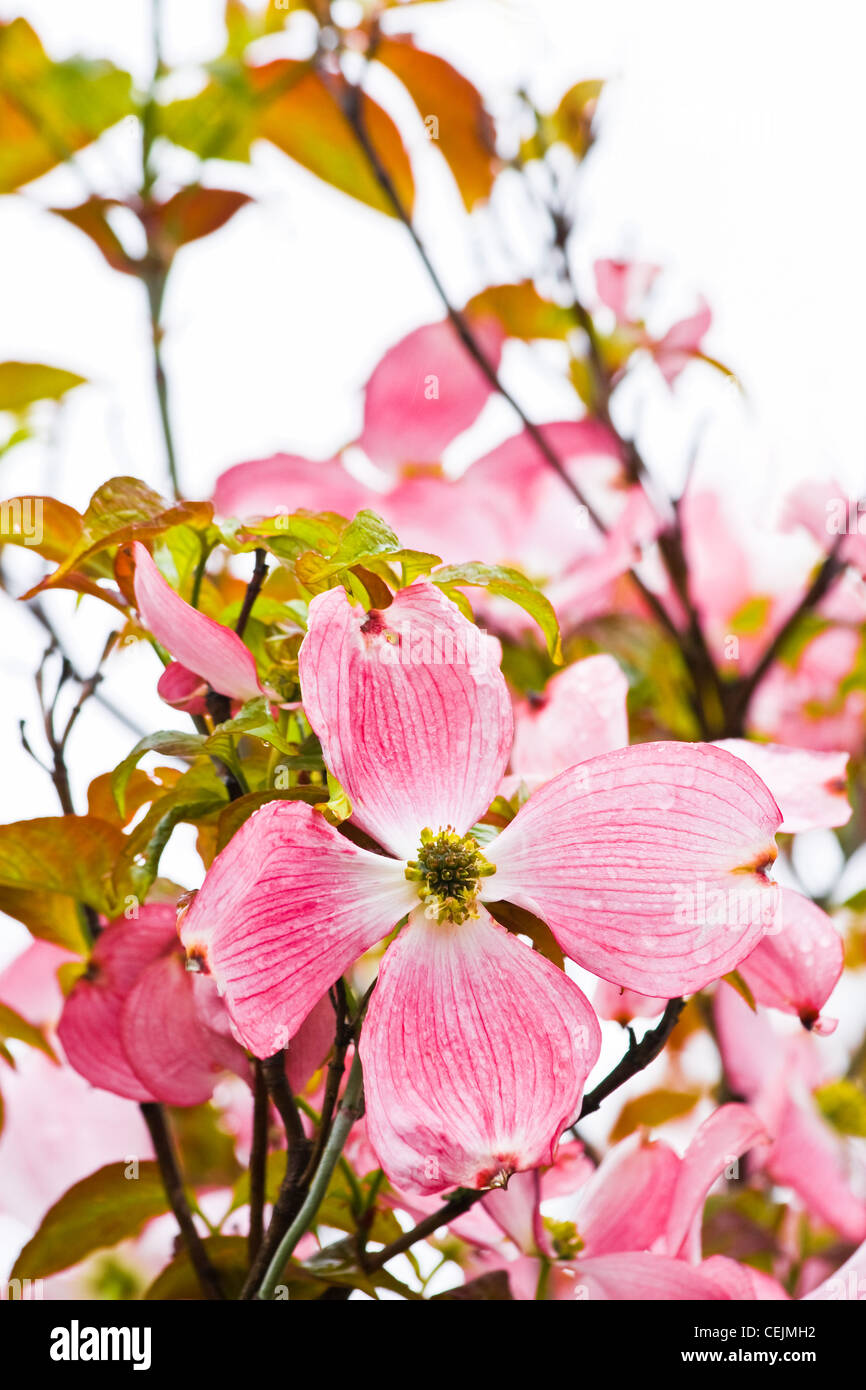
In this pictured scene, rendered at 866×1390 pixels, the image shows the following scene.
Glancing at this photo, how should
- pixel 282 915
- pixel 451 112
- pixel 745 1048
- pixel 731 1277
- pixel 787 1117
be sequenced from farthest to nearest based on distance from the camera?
pixel 451 112
pixel 745 1048
pixel 787 1117
pixel 731 1277
pixel 282 915

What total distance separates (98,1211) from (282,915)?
9.9 inches

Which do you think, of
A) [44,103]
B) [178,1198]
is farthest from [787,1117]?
[44,103]

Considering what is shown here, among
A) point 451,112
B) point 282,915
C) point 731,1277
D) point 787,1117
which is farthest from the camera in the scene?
Result: point 451,112

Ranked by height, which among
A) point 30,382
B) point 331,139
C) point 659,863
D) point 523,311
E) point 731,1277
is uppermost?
point 331,139

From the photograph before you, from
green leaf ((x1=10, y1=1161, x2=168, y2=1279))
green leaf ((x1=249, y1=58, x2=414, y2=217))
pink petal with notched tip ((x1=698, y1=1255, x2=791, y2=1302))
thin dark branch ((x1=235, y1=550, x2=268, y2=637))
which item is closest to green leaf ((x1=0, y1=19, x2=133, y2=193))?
green leaf ((x1=249, y1=58, x2=414, y2=217))

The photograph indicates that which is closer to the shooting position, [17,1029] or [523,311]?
[17,1029]

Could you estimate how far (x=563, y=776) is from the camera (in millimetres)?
338

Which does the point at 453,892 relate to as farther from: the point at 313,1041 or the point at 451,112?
the point at 451,112

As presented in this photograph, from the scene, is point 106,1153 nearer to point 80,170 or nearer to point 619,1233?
point 619,1233

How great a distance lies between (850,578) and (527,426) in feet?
0.86

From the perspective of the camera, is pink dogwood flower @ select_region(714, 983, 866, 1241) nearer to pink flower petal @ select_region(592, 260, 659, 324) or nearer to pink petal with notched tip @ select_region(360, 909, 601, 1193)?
pink petal with notched tip @ select_region(360, 909, 601, 1193)

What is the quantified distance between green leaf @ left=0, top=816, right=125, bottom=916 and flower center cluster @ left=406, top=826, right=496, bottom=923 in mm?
140

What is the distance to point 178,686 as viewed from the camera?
0.38 meters
